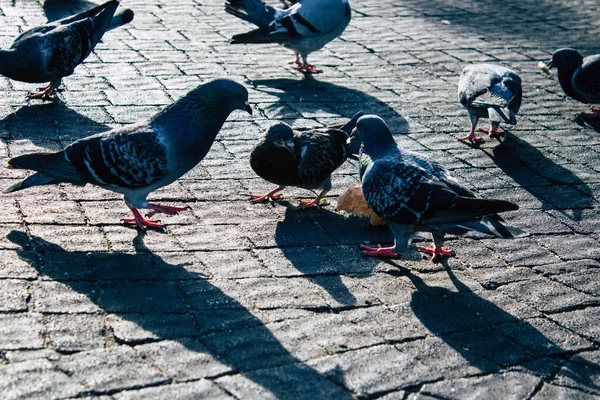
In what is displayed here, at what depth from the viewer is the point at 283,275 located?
4637 millimetres

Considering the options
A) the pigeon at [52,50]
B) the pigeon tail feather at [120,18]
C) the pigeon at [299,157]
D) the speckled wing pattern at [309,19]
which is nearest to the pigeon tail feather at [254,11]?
the speckled wing pattern at [309,19]

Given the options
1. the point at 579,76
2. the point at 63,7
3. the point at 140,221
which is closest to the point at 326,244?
the point at 140,221

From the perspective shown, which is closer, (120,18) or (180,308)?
(180,308)

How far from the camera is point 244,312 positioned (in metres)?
4.18

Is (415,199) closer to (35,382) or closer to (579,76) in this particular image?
(35,382)

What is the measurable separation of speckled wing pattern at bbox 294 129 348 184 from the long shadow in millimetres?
1315

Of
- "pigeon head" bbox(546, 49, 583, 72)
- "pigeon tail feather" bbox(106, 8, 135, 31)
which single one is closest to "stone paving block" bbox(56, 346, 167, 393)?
"pigeon tail feather" bbox(106, 8, 135, 31)

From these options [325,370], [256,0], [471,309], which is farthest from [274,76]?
[325,370]

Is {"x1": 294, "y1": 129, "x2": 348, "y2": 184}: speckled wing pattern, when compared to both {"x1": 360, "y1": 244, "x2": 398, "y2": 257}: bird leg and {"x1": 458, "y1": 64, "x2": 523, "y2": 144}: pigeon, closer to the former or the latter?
{"x1": 360, "y1": 244, "x2": 398, "y2": 257}: bird leg

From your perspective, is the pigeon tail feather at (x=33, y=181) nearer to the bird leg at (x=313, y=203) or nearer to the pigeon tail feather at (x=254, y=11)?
the bird leg at (x=313, y=203)

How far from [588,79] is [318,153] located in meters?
3.86

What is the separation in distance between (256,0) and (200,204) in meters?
4.39

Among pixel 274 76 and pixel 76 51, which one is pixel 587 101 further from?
pixel 76 51

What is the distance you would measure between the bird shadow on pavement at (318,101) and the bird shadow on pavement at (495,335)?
2908mm
